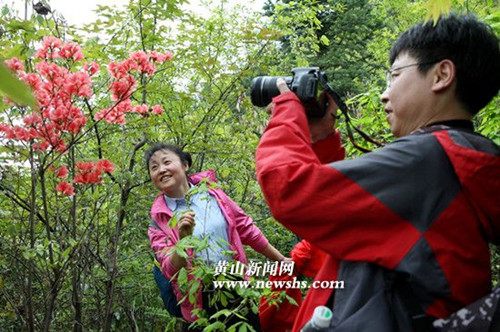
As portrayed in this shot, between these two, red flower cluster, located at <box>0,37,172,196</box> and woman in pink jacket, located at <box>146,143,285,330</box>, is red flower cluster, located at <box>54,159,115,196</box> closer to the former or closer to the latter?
red flower cluster, located at <box>0,37,172,196</box>

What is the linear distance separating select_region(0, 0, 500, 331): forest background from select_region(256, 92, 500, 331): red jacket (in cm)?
90

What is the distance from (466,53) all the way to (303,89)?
39cm

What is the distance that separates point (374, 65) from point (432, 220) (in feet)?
44.7

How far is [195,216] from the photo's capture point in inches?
97.7

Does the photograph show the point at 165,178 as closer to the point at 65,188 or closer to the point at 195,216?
the point at 195,216

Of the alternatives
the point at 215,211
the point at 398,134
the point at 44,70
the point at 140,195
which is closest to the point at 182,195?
the point at 215,211

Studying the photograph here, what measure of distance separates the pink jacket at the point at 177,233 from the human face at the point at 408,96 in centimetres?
127

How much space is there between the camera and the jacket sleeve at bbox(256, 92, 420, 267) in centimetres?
98

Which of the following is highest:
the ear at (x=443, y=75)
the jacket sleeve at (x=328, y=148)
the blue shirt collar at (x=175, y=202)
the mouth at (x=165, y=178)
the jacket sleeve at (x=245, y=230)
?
the ear at (x=443, y=75)

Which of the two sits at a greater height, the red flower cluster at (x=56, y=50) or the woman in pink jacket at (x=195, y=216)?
the red flower cluster at (x=56, y=50)

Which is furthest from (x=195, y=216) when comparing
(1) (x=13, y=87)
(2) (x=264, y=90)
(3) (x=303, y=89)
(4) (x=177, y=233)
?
(1) (x=13, y=87)

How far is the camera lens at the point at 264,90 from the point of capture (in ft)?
4.30

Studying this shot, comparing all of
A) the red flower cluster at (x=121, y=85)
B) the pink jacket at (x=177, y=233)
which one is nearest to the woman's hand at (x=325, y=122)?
the pink jacket at (x=177, y=233)

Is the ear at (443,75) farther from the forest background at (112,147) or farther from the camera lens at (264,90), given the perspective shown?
the forest background at (112,147)
